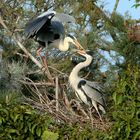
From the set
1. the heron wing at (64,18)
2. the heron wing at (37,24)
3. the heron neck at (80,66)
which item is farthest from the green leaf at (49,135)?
the heron wing at (64,18)

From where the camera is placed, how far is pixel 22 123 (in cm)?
493

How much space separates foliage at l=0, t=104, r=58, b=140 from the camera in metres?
4.90

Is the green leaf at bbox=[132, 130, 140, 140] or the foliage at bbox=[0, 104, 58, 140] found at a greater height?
the foliage at bbox=[0, 104, 58, 140]

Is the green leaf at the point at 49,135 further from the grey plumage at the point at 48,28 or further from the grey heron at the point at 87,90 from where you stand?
the grey plumage at the point at 48,28

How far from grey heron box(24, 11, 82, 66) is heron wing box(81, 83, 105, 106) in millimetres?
720

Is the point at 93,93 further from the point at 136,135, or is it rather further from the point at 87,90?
the point at 136,135

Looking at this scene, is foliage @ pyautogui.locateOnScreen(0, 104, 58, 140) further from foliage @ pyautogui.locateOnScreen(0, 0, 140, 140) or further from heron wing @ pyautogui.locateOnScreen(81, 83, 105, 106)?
heron wing @ pyautogui.locateOnScreen(81, 83, 105, 106)

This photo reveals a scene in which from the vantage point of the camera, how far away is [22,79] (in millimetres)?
7090

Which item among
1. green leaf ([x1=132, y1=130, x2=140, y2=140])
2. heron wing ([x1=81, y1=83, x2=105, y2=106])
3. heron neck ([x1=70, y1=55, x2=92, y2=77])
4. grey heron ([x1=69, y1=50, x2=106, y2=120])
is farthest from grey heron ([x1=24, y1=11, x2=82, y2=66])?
green leaf ([x1=132, y1=130, x2=140, y2=140])

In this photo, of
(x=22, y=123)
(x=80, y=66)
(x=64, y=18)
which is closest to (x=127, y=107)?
(x=22, y=123)

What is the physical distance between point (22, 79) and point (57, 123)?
198 cm

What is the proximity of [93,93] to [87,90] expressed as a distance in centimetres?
8

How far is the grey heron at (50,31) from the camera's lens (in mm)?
7449

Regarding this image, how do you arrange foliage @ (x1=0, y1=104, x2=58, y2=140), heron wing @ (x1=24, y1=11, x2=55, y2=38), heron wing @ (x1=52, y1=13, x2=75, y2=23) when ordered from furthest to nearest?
heron wing @ (x1=52, y1=13, x2=75, y2=23), heron wing @ (x1=24, y1=11, x2=55, y2=38), foliage @ (x1=0, y1=104, x2=58, y2=140)
